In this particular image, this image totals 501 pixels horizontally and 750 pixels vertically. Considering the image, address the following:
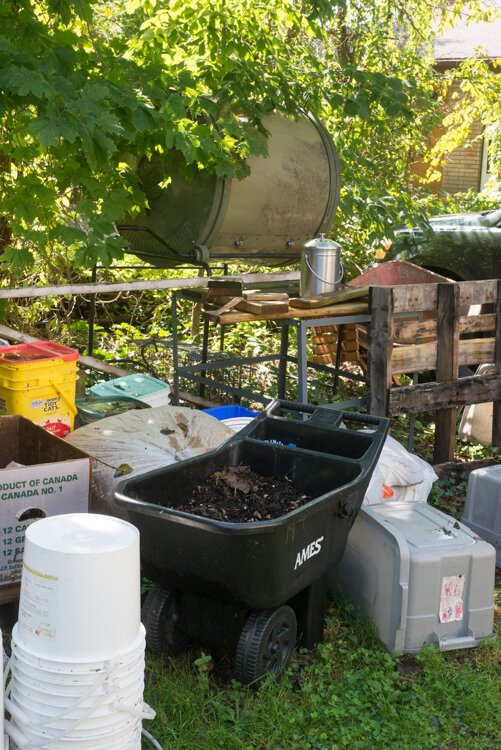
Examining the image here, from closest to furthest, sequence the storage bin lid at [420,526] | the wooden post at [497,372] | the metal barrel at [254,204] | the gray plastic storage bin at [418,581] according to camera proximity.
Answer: the gray plastic storage bin at [418,581], the storage bin lid at [420,526], the wooden post at [497,372], the metal barrel at [254,204]

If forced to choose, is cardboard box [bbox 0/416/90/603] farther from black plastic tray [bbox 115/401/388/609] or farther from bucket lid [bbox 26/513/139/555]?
bucket lid [bbox 26/513/139/555]

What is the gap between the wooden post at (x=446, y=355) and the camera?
558 cm

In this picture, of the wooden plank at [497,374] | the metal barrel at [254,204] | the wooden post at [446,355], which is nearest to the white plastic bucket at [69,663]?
the wooden post at [446,355]

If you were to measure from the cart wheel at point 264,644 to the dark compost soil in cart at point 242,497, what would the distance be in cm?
36

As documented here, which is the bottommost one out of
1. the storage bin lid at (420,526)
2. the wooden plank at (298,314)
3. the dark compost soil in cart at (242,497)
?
the storage bin lid at (420,526)

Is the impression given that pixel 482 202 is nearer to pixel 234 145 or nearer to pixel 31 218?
pixel 234 145

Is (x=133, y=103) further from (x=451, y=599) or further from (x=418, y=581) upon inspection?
(x=451, y=599)

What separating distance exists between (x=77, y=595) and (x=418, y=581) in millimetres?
1670

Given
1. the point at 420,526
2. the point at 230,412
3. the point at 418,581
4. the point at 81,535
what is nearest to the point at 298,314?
the point at 230,412


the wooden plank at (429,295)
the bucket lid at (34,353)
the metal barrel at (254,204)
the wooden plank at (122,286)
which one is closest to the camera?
the bucket lid at (34,353)

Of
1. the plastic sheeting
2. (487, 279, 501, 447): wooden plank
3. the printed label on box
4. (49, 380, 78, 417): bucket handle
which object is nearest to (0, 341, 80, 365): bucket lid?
(49, 380, 78, 417): bucket handle

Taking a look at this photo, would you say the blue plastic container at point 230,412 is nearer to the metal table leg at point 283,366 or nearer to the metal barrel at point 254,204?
the metal table leg at point 283,366

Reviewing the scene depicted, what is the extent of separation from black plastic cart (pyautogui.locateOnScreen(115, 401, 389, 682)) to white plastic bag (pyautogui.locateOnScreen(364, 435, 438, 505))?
1.88 feet

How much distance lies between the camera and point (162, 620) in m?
3.25
